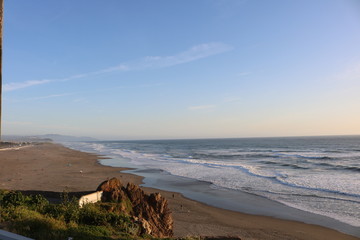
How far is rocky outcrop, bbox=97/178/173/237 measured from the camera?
10.6 metres

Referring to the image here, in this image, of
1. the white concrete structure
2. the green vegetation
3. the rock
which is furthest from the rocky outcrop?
the green vegetation

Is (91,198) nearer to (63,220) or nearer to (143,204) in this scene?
(143,204)

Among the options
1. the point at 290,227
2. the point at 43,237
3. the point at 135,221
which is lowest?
the point at 290,227

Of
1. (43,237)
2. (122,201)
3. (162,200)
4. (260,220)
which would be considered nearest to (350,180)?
(260,220)

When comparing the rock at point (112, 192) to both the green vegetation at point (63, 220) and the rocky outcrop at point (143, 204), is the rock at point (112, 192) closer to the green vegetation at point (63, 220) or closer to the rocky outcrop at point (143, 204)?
the rocky outcrop at point (143, 204)

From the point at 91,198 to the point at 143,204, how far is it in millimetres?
2012

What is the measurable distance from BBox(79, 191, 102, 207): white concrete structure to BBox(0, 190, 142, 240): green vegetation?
0.90 ft

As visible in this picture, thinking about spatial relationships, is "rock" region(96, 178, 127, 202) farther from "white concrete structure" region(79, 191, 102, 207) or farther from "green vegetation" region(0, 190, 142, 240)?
"green vegetation" region(0, 190, 142, 240)

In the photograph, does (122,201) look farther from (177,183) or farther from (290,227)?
(177,183)

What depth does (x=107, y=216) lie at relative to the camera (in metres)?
8.78

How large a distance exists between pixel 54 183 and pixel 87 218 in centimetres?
1563

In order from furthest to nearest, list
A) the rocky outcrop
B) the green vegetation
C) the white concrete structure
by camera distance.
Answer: the rocky outcrop → the white concrete structure → the green vegetation

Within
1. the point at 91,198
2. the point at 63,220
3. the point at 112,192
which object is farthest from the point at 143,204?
the point at 63,220

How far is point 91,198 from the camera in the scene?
10.2 m
